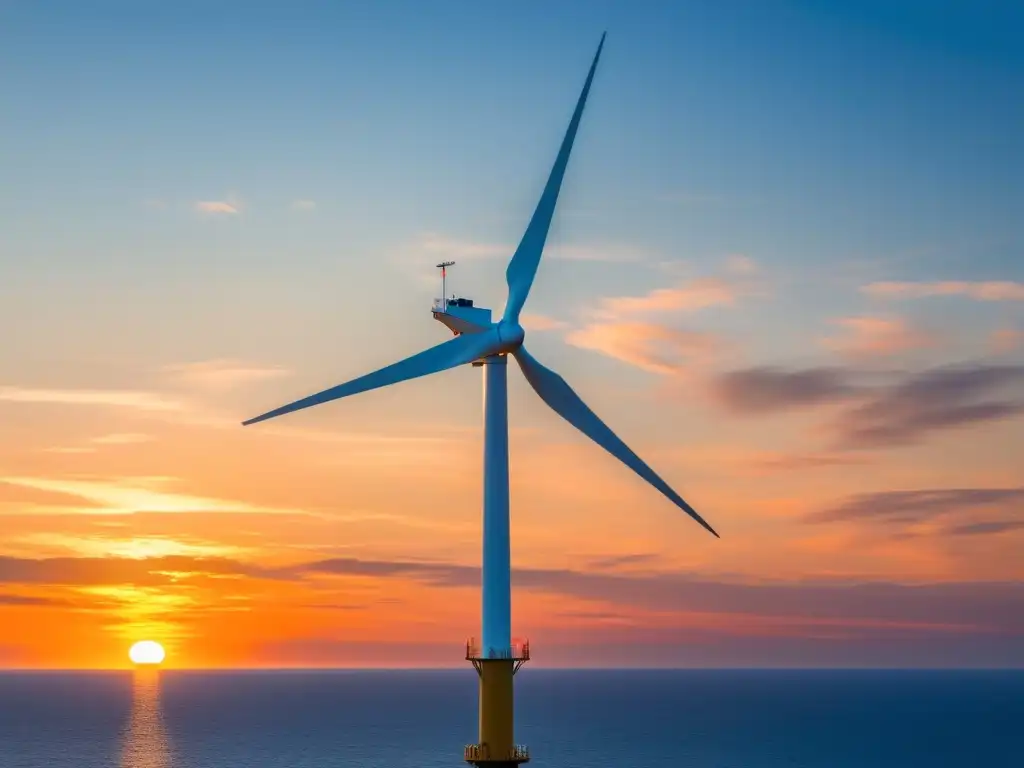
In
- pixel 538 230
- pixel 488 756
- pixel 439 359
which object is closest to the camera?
pixel 488 756

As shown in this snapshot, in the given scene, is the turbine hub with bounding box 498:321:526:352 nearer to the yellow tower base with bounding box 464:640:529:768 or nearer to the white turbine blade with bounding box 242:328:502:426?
the white turbine blade with bounding box 242:328:502:426

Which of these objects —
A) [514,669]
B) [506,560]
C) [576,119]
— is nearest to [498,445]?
[506,560]

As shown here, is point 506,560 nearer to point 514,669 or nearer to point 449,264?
point 514,669

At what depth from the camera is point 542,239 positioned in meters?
98.5

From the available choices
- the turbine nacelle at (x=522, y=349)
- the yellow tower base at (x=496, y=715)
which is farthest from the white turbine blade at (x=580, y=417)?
the yellow tower base at (x=496, y=715)

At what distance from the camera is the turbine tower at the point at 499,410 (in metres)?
85.8

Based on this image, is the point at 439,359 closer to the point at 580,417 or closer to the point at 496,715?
the point at 580,417

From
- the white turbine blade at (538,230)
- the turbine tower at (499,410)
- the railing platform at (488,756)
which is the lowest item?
the railing platform at (488,756)

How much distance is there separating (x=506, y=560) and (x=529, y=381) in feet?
46.6

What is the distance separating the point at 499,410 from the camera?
8962 centimetres

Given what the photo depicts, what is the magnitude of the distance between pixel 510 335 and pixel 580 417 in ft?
27.4

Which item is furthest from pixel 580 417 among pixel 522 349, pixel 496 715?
pixel 496 715

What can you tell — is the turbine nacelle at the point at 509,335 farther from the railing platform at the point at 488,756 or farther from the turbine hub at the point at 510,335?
the railing platform at the point at 488,756

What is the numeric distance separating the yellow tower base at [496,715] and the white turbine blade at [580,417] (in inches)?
598
